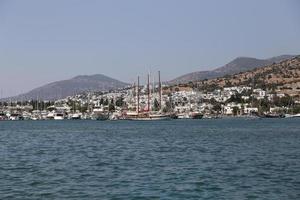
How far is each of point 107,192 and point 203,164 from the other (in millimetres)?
11701

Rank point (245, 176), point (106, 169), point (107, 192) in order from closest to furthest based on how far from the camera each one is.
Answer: point (107, 192) < point (245, 176) < point (106, 169)

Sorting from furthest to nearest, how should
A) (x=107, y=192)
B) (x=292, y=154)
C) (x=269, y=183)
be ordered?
1. (x=292, y=154)
2. (x=269, y=183)
3. (x=107, y=192)

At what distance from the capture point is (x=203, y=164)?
35.6 metres

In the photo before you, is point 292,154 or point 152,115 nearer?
point 292,154

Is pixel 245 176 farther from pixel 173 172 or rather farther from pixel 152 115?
pixel 152 115

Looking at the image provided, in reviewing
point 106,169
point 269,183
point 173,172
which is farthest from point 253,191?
point 106,169

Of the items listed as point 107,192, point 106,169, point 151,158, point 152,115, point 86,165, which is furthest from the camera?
point 152,115

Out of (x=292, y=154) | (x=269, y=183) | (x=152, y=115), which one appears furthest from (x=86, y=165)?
(x=152, y=115)

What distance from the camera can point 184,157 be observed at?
1599 inches

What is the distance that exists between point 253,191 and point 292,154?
19390 millimetres

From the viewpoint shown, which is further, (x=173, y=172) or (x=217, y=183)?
(x=173, y=172)

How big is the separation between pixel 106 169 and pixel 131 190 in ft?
26.4

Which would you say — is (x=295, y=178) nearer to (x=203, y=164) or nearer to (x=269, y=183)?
(x=269, y=183)

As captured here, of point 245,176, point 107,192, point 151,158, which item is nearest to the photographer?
point 107,192
